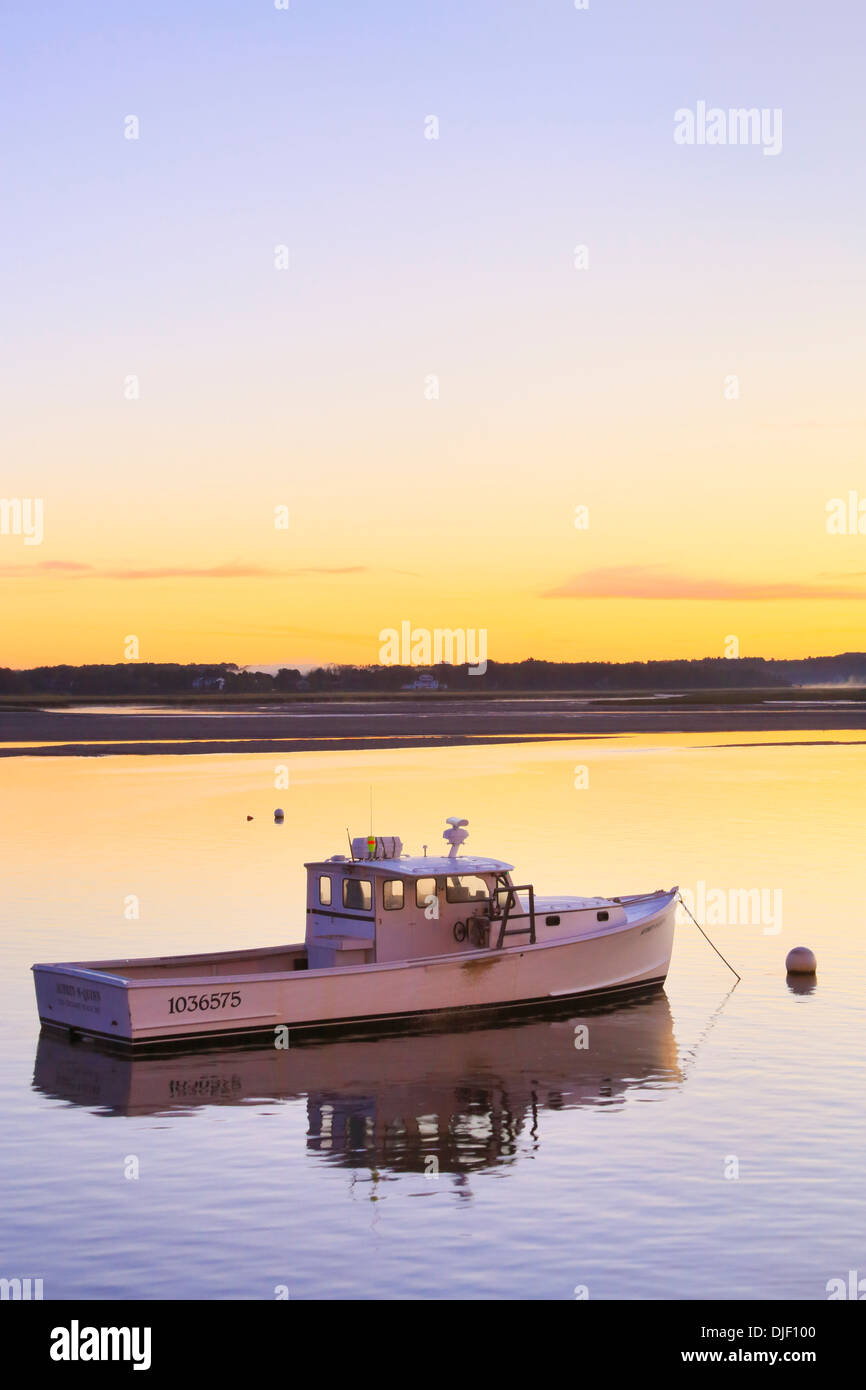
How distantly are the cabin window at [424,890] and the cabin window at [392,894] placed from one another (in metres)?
0.31

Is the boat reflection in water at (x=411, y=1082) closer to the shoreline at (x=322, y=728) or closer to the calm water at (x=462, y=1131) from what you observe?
the calm water at (x=462, y=1131)

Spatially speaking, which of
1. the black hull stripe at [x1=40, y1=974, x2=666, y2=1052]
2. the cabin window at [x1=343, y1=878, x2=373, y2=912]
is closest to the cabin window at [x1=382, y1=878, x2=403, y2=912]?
the cabin window at [x1=343, y1=878, x2=373, y2=912]

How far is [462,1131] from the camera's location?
70.0 ft

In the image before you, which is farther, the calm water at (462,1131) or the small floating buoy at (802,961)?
the small floating buoy at (802,961)

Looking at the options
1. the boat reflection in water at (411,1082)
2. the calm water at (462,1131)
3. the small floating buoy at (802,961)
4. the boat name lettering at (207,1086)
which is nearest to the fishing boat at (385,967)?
the boat reflection in water at (411,1082)

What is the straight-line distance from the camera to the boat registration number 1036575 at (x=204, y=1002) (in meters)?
26.4

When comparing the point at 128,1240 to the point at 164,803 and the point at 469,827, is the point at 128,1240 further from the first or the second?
the point at 164,803

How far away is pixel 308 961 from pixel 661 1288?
1539 cm

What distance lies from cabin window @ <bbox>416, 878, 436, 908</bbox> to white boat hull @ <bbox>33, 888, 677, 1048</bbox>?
51.8 inches

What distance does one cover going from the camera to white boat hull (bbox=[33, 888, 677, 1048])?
26312 millimetres

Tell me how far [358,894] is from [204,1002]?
405 cm

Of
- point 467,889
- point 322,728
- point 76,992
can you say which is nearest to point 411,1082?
point 467,889
